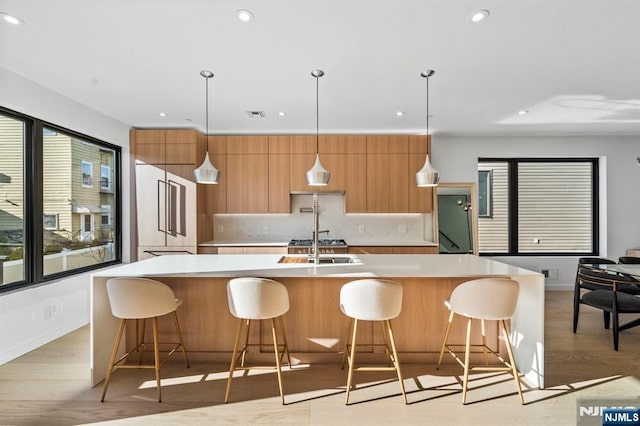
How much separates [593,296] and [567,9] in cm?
285

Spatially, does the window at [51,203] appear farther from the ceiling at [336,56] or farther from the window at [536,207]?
the window at [536,207]

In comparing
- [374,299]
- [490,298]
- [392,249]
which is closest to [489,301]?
[490,298]

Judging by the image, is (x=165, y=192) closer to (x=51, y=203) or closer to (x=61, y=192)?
(x=61, y=192)

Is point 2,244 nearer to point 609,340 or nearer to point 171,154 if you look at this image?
point 171,154

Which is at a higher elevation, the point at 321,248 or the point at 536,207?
the point at 536,207

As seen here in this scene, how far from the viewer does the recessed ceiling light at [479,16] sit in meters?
1.87

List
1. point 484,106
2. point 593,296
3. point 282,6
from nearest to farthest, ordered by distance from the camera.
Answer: point 282,6 < point 593,296 < point 484,106

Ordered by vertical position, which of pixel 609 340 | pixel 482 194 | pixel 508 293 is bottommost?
pixel 609 340

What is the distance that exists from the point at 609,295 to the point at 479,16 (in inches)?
124

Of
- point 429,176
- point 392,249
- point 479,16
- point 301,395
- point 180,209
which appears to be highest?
point 479,16

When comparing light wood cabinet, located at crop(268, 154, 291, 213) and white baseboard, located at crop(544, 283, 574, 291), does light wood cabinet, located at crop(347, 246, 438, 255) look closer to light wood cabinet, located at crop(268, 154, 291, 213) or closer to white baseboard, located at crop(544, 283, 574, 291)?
light wood cabinet, located at crop(268, 154, 291, 213)

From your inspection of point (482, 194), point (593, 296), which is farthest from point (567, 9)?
point (482, 194)

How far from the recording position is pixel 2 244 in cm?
274

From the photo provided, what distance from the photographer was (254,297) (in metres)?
1.99
